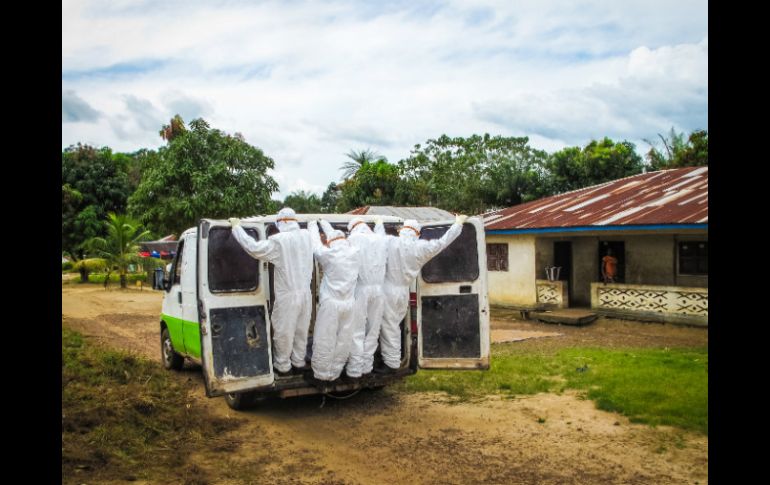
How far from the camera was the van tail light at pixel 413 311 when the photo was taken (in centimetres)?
667

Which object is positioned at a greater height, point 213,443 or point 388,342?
point 388,342

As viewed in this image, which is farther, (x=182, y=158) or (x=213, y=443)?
(x=182, y=158)

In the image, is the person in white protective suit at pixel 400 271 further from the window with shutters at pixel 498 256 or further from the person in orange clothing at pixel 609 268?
the window with shutters at pixel 498 256

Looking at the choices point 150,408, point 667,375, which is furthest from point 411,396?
point 667,375

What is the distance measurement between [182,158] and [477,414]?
14.8 meters

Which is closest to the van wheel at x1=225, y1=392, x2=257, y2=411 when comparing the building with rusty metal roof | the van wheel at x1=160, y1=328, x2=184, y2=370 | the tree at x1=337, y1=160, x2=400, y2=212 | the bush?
the van wheel at x1=160, y1=328, x2=184, y2=370

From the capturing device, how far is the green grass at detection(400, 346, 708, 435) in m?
6.57

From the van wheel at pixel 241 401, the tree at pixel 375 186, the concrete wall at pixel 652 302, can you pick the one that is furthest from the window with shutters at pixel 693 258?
the tree at pixel 375 186

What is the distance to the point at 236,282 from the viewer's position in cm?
605

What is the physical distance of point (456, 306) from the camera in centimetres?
660

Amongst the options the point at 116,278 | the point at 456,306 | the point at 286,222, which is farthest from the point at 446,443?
the point at 116,278

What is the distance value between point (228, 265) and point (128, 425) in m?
1.76

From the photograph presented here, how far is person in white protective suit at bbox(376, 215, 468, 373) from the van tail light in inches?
9.0

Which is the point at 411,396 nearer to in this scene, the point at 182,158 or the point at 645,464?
the point at 645,464
